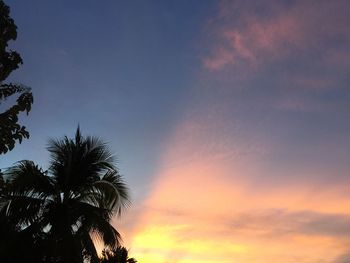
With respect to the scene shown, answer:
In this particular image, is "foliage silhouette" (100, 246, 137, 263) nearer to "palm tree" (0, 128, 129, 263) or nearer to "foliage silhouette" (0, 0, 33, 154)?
"palm tree" (0, 128, 129, 263)

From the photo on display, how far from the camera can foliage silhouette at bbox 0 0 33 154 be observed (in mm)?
9664

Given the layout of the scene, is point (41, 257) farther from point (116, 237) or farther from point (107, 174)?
point (107, 174)

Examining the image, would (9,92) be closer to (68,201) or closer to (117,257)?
(68,201)

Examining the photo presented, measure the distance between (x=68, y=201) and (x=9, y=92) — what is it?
35.9ft

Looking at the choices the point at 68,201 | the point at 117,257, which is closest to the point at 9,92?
the point at 68,201

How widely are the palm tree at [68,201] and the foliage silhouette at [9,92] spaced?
9.53m

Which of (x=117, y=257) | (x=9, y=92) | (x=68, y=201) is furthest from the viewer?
(x=117, y=257)

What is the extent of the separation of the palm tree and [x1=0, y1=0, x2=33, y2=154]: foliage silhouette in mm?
9531

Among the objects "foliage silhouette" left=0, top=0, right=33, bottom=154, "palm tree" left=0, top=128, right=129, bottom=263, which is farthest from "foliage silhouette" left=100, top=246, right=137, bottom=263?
"foliage silhouette" left=0, top=0, right=33, bottom=154

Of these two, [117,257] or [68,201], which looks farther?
[117,257]

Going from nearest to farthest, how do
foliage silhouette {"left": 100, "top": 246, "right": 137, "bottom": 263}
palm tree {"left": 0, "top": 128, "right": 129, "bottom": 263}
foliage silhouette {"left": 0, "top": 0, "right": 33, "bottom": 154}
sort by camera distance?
1. foliage silhouette {"left": 0, "top": 0, "right": 33, "bottom": 154}
2. palm tree {"left": 0, "top": 128, "right": 129, "bottom": 263}
3. foliage silhouette {"left": 100, "top": 246, "right": 137, "bottom": 263}

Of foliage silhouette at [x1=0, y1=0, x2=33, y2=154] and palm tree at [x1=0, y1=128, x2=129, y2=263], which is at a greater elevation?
palm tree at [x1=0, y1=128, x2=129, y2=263]

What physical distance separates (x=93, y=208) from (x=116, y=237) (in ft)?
5.13

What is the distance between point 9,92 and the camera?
1056 centimetres
